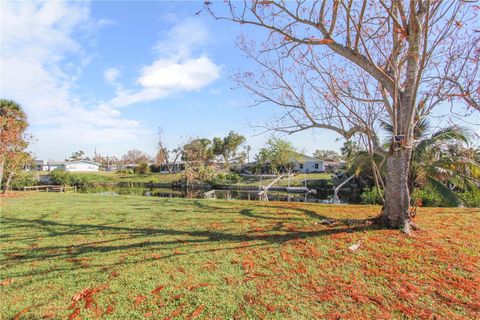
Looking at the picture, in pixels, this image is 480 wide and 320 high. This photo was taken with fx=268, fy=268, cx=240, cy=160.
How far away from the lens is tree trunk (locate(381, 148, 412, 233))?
4836 mm

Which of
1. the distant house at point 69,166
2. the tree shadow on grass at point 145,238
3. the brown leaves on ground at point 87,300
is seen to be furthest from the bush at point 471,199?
the distant house at point 69,166

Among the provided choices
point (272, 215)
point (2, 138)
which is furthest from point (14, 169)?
point (272, 215)

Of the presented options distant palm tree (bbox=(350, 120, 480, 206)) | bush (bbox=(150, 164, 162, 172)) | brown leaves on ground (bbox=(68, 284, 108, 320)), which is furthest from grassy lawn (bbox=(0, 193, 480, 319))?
bush (bbox=(150, 164, 162, 172))

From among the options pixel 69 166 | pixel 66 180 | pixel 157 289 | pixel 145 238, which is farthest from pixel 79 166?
pixel 157 289

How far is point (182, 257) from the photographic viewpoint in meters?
3.79

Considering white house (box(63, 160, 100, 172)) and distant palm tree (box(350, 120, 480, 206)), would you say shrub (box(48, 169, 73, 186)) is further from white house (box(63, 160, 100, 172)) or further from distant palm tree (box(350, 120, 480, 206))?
distant palm tree (box(350, 120, 480, 206))

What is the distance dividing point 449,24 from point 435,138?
6.79 meters

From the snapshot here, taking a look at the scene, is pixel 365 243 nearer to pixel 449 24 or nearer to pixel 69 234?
pixel 449 24

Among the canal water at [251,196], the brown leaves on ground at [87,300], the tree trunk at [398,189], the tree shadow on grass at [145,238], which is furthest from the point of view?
the canal water at [251,196]

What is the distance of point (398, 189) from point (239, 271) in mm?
3395

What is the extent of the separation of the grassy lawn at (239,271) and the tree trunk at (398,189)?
28 cm

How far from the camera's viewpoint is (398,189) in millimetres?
4883

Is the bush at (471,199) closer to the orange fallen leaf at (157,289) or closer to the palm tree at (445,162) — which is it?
the palm tree at (445,162)

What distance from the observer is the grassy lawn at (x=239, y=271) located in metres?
2.54
